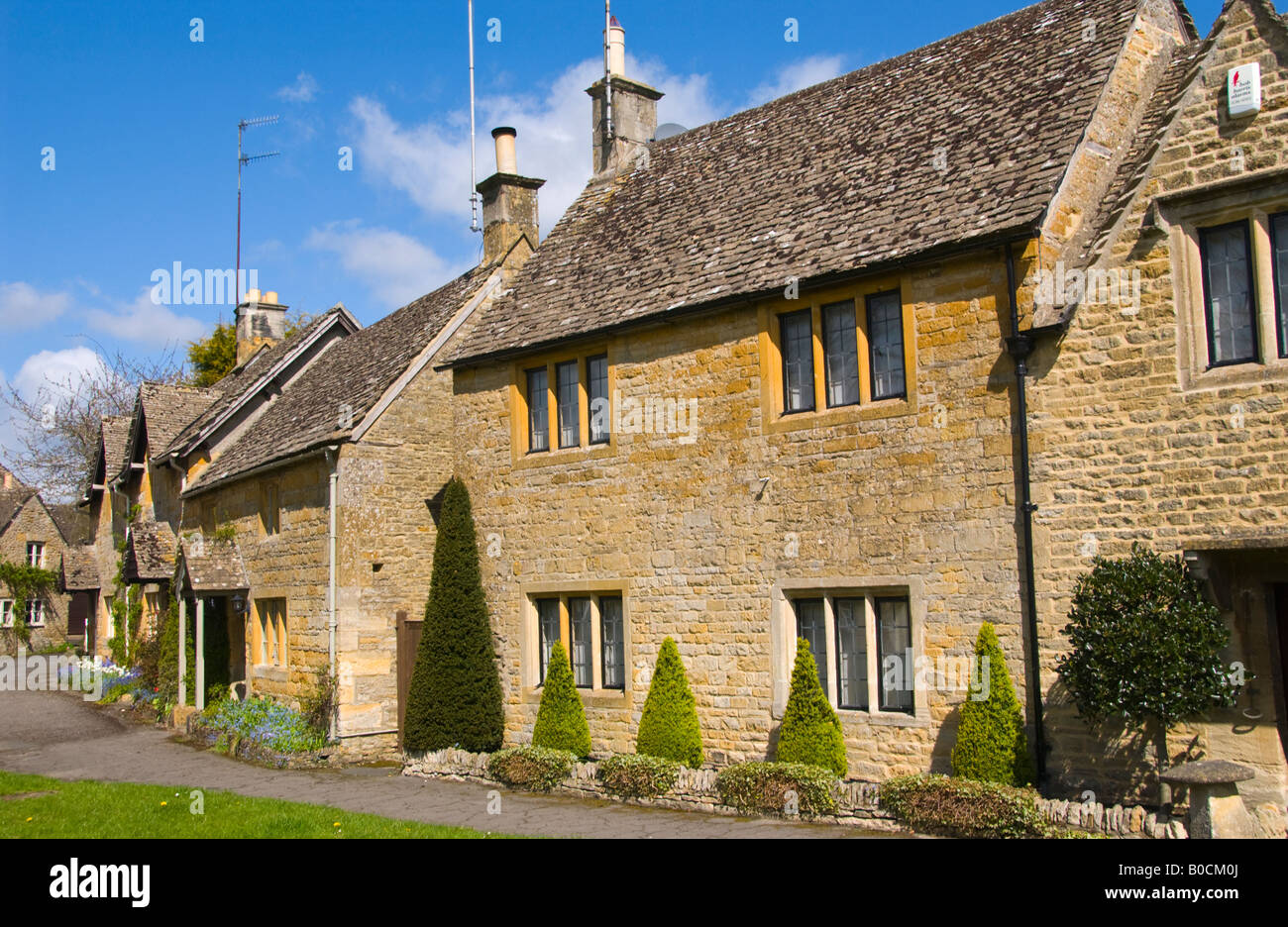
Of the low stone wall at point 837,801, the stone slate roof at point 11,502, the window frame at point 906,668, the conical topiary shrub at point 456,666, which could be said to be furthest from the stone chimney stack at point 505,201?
the stone slate roof at point 11,502

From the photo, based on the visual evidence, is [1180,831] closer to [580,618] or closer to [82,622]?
[580,618]

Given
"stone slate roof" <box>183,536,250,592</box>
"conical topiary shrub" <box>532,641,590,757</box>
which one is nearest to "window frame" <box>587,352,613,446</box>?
"conical topiary shrub" <box>532,641,590,757</box>

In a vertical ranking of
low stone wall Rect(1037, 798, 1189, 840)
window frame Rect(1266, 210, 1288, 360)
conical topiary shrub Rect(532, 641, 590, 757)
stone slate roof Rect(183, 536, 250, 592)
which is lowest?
low stone wall Rect(1037, 798, 1189, 840)

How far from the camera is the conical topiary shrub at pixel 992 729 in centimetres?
1154

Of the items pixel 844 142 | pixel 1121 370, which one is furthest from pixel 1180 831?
pixel 844 142

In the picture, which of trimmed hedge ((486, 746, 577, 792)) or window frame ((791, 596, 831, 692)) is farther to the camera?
trimmed hedge ((486, 746, 577, 792))

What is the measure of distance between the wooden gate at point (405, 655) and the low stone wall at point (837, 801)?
163 cm

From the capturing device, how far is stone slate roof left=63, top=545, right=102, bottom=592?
42.5m

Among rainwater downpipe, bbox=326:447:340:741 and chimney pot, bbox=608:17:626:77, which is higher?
chimney pot, bbox=608:17:626:77

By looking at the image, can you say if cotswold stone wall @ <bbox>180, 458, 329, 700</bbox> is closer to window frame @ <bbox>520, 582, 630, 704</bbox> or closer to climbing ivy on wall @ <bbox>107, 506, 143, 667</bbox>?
window frame @ <bbox>520, 582, 630, 704</bbox>

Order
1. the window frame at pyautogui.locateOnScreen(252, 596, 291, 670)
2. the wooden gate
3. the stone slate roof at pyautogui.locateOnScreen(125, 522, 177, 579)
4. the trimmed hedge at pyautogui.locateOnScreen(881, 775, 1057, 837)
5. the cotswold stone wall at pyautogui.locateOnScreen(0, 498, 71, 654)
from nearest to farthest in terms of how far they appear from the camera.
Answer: the trimmed hedge at pyautogui.locateOnScreen(881, 775, 1057, 837), the wooden gate, the window frame at pyautogui.locateOnScreen(252, 596, 291, 670), the stone slate roof at pyautogui.locateOnScreen(125, 522, 177, 579), the cotswold stone wall at pyautogui.locateOnScreen(0, 498, 71, 654)

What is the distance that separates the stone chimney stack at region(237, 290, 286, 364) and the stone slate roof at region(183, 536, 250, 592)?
40.9 ft

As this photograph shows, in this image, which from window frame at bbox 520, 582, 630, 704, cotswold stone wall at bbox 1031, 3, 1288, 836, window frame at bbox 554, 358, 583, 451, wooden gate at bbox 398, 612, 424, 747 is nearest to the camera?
cotswold stone wall at bbox 1031, 3, 1288, 836

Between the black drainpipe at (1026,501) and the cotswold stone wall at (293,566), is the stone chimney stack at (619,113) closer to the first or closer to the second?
the cotswold stone wall at (293,566)
